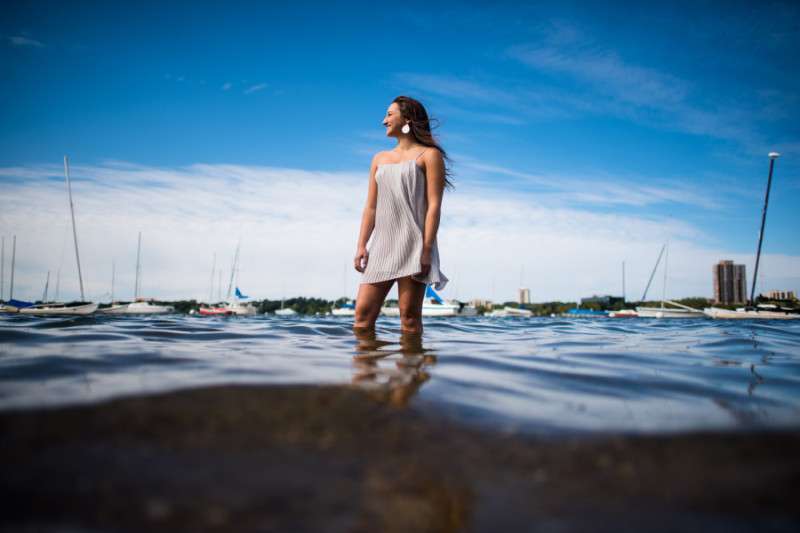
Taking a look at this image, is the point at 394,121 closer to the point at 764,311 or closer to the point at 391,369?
the point at 391,369

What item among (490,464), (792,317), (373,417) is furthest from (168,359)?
(792,317)

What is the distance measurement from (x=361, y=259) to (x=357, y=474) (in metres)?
3.34

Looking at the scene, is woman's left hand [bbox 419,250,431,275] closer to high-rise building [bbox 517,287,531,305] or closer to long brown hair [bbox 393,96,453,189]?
long brown hair [bbox 393,96,453,189]

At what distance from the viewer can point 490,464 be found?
0.90 m

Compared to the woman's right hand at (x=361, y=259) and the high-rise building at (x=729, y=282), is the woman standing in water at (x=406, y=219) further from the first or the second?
the high-rise building at (x=729, y=282)

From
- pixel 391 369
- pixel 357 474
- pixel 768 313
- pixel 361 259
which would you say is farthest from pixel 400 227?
pixel 768 313

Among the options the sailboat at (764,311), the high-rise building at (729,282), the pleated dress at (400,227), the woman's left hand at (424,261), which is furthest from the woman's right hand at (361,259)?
the high-rise building at (729,282)

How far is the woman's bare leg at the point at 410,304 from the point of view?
150 inches

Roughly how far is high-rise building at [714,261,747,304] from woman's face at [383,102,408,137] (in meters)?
110

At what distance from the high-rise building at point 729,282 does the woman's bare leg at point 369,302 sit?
4315 inches

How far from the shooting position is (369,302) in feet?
12.8

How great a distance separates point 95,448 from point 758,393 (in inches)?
83.5

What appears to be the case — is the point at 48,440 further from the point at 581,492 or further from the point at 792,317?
the point at 792,317

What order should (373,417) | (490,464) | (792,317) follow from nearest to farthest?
1. (490,464)
2. (373,417)
3. (792,317)
